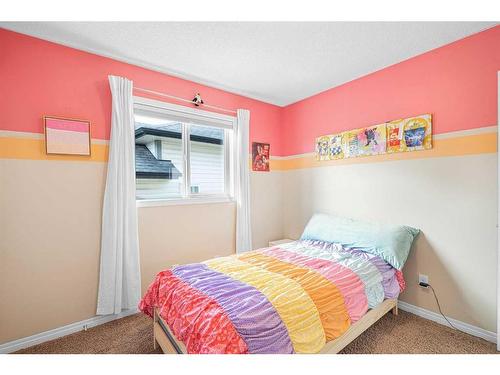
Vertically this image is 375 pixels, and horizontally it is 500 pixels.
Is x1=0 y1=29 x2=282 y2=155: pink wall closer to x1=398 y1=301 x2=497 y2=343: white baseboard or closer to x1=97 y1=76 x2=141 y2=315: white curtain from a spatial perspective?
x1=97 y1=76 x2=141 y2=315: white curtain

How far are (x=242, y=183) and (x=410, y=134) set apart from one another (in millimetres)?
1876

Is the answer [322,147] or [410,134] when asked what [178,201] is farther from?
[410,134]

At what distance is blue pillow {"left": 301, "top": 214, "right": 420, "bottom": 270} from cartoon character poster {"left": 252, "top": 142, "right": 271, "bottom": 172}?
111 cm

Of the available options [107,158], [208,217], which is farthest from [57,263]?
[208,217]

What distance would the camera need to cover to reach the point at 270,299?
4.81 ft

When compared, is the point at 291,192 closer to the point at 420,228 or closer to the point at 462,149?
the point at 420,228

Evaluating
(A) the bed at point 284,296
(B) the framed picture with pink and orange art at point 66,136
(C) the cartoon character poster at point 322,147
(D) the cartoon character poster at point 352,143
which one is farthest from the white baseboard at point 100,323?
(C) the cartoon character poster at point 322,147

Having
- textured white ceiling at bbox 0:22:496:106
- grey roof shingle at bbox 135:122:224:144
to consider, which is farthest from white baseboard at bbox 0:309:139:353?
textured white ceiling at bbox 0:22:496:106

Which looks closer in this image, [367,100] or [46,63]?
[46,63]

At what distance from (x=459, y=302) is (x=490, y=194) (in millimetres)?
944

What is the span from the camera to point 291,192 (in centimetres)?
358

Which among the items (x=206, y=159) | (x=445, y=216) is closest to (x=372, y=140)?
(x=445, y=216)

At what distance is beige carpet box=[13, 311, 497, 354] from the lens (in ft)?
5.95
